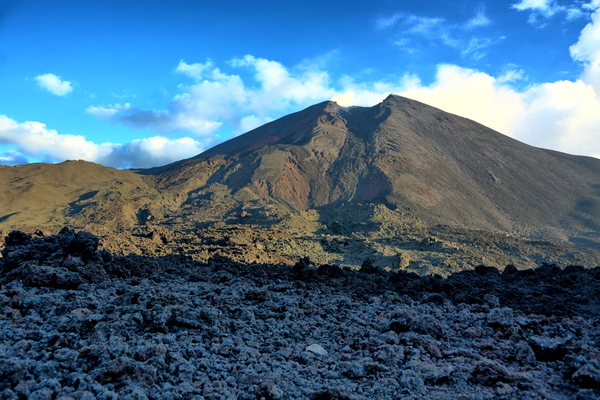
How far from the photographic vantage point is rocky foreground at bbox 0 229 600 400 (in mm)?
3162

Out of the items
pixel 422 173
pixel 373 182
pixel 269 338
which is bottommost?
pixel 269 338

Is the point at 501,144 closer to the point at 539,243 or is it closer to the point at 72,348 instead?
the point at 539,243

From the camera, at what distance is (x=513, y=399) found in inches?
119

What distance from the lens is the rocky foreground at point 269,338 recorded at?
3.16 metres

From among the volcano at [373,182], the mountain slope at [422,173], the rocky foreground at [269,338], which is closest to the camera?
the rocky foreground at [269,338]

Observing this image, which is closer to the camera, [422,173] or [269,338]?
[269,338]

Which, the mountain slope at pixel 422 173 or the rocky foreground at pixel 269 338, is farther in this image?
the mountain slope at pixel 422 173

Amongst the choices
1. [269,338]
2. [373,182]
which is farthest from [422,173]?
[269,338]

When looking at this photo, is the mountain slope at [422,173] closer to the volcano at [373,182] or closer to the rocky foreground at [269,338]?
Result: the volcano at [373,182]

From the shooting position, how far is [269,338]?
4.68 m

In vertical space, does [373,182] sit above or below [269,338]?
above

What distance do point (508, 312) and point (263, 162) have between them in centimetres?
5124

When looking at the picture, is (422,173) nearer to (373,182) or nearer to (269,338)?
(373,182)

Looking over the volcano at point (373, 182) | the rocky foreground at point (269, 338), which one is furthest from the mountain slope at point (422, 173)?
the rocky foreground at point (269, 338)
